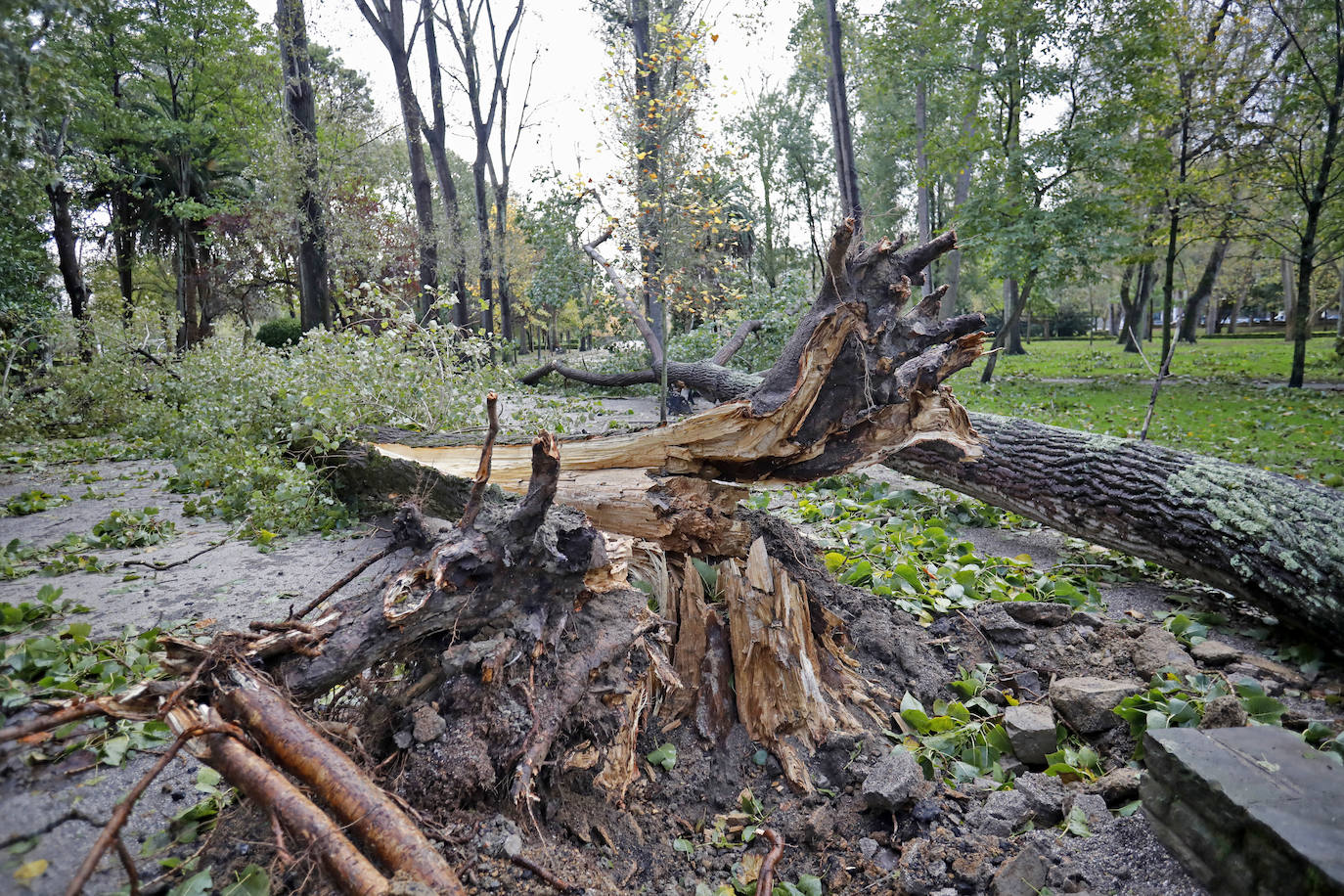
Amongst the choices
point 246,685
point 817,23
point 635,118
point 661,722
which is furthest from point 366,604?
point 817,23

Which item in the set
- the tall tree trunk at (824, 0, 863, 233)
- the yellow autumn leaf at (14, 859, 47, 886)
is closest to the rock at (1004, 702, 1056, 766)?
the yellow autumn leaf at (14, 859, 47, 886)

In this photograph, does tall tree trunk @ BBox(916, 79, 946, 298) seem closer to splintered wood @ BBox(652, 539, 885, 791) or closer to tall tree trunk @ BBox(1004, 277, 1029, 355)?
tall tree trunk @ BBox(1004, 277, 1029, 355)

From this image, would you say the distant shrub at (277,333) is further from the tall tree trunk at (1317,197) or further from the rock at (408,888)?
the tall tree trunk at (1317,197)

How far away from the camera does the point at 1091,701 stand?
2336mm

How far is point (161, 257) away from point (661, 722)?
24.3 metres

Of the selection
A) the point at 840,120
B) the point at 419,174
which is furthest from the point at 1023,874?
the point at 419,174

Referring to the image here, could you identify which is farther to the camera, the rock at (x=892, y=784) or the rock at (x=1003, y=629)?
the rock at (x=1003, y=629)

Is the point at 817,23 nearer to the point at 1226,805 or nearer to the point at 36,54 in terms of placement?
the point at 36,54

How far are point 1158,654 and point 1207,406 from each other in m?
9.05

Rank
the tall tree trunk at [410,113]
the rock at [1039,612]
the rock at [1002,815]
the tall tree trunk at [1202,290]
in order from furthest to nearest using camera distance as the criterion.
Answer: the tall tree trunk at [1202,290] < the tall tree trunk at [410,113] < the rock at [1039,612] < the rock at [1002,815]

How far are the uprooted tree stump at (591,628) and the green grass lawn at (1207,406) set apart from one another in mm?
4802

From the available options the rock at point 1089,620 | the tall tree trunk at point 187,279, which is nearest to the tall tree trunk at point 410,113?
the tall tree trunk at point 187,279

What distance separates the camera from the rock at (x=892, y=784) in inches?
78.0

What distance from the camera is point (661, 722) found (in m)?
2.38
